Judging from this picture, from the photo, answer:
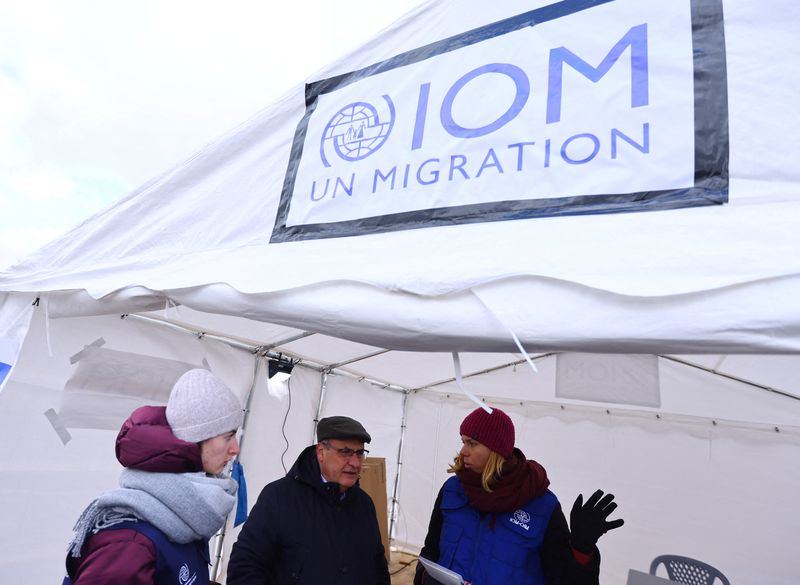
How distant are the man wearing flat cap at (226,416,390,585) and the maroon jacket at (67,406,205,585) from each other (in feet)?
2.18

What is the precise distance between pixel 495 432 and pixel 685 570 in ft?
8.77

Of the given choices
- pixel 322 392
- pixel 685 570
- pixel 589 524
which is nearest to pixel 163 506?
pixel 589 524

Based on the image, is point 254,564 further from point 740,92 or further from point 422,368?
point 422,368

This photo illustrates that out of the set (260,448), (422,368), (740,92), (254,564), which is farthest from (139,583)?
(422,368)

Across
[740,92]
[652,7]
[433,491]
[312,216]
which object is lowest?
[433,491]

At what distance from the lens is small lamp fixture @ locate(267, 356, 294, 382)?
371cm

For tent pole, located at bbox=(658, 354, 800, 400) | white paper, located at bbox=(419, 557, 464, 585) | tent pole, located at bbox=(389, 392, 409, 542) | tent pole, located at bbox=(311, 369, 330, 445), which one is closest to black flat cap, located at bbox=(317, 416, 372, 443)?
white paper, located at bbox=(419, 557, 464, 585)

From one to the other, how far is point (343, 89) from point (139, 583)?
5.27ft

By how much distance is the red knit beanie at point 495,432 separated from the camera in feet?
6.29

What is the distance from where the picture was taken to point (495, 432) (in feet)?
6.32

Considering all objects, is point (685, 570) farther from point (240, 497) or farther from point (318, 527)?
point (240, 497)

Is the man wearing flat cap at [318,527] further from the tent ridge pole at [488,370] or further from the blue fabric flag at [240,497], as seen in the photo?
the tent ridge pole at [488,370]

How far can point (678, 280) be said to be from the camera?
34.8 inches

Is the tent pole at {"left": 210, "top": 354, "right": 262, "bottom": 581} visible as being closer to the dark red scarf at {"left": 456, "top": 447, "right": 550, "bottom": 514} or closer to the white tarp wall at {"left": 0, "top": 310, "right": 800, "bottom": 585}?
the white tarp wall at {"left": 0, "top": 310, "right": 800, "bottom": 585}
